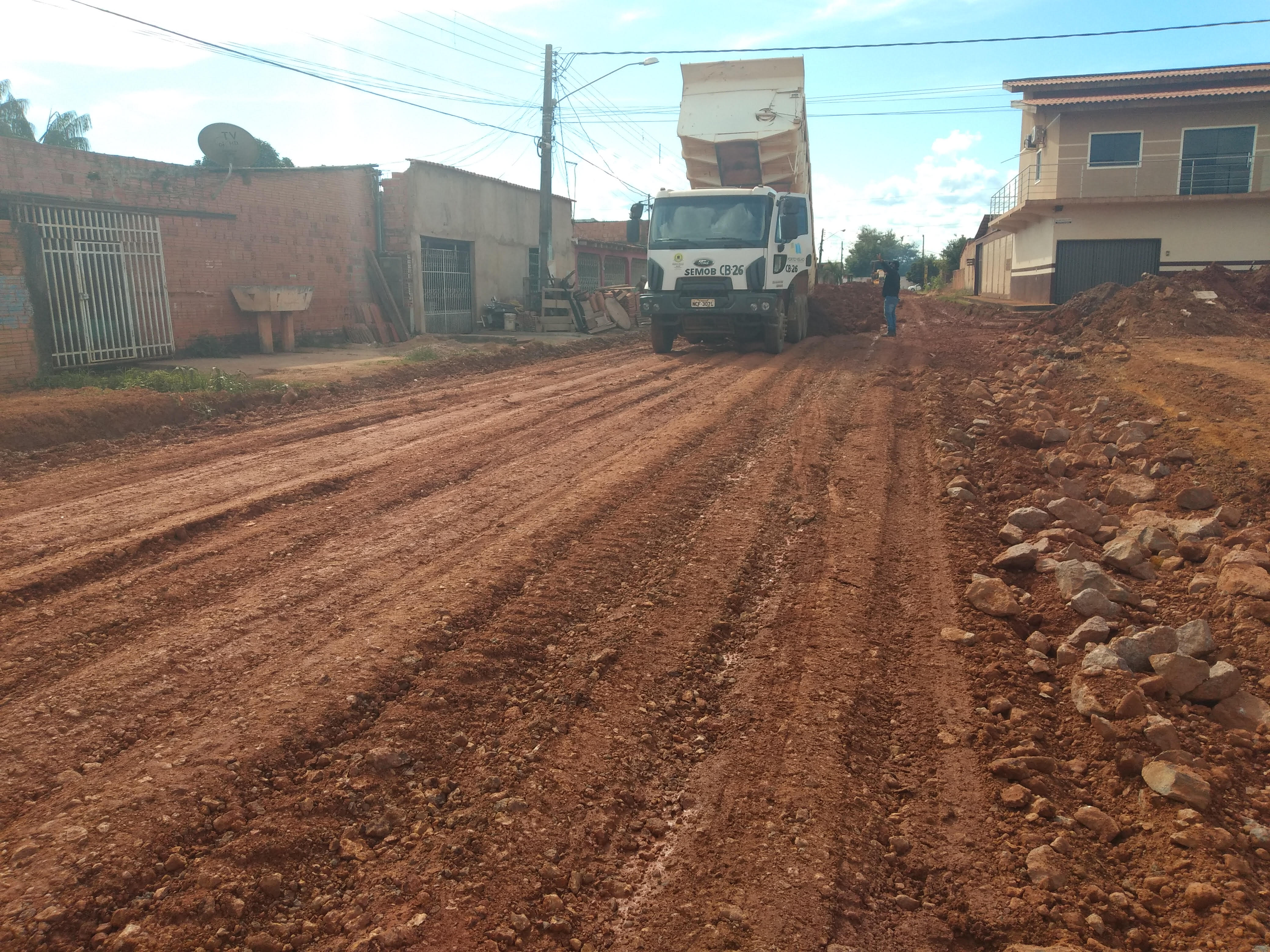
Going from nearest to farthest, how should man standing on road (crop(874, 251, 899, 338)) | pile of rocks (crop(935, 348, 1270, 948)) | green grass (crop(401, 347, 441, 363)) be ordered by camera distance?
pile of rocks (crop(935, 348, 1270, 948)) → green grass (crop(401, 347, 441, 363)) → man standing on road (crop(874, 251, 899, 338))

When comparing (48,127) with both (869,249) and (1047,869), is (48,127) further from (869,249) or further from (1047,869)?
(869,249)

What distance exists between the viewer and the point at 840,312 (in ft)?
72.7

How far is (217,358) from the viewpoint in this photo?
15.6 m

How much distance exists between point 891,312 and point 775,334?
205 inches

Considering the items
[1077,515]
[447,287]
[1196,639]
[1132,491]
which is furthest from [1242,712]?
[447,287]

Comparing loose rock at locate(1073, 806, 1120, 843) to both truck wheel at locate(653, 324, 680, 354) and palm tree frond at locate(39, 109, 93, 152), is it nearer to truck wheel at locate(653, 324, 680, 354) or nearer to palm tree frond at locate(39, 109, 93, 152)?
truck wheel at locate(653, 324, 680, 354)

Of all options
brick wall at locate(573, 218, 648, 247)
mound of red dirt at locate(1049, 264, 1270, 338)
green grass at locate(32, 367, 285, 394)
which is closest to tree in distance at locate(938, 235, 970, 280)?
brick wall at locate(573, 218, 648, 247)

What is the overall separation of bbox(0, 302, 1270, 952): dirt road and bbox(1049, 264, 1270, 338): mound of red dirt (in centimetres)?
1228

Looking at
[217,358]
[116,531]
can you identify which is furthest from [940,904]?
[217,358]

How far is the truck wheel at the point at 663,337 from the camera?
16.5m

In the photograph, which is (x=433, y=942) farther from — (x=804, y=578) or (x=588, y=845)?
(x=804, y=578)

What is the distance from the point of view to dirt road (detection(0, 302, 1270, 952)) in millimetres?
2559

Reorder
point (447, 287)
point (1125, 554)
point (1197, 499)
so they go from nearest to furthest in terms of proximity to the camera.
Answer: point (1125, 554) → point (1197, 499) → point (447, 287)

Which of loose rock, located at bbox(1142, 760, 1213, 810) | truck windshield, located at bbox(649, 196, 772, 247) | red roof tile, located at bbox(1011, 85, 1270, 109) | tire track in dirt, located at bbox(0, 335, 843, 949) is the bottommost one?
loose rock, located at bbox(1142, 760, 1213, 810)
